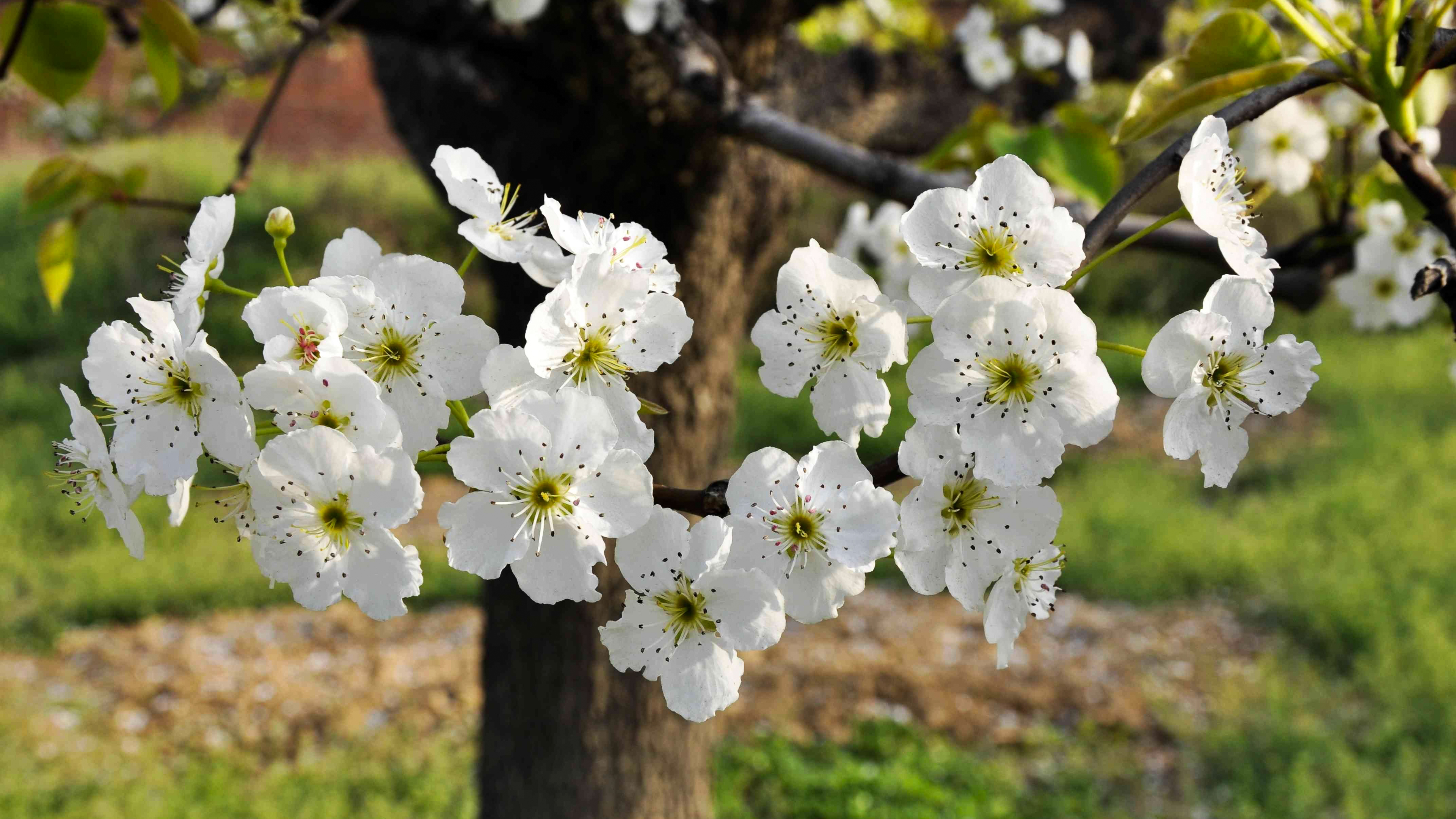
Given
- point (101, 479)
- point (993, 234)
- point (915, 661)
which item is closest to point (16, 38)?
point (101, 479)

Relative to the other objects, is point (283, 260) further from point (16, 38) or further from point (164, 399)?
point (16, 38)

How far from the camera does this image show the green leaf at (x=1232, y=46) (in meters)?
0.91

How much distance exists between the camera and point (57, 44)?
1019 mm

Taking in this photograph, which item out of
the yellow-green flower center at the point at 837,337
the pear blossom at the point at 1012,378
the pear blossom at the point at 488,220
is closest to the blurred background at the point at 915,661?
the pear blossom at the point at 488,220

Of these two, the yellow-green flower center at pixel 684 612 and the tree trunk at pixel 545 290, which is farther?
the tree trunk at pixel 545 290

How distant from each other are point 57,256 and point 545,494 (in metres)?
1.01

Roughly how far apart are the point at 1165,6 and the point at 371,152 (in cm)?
815

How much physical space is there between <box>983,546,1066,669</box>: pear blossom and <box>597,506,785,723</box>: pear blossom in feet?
0.45

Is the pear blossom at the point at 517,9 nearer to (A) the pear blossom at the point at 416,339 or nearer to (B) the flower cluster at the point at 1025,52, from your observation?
(A) the pear blossom at the point at 416,339

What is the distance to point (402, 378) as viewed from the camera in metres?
0.63

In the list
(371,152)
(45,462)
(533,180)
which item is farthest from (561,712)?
(371,152)

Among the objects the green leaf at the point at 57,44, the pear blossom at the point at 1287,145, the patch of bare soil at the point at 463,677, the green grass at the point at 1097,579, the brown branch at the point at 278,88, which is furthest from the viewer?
the patch of bare soil at the point at 463,677

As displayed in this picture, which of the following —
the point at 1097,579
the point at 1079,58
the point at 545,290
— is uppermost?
the point at 1079,58

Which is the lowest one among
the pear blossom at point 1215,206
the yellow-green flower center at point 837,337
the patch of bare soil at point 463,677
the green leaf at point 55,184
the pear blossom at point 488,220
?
the patch of bare soil at point 463,677
